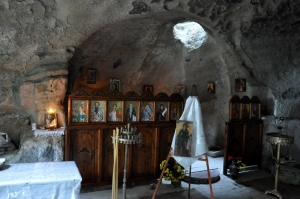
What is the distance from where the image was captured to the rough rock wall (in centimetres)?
468

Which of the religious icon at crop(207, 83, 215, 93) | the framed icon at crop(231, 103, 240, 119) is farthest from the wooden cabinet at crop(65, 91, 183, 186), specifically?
the religious icon at crop(207, 83, 215, 93)

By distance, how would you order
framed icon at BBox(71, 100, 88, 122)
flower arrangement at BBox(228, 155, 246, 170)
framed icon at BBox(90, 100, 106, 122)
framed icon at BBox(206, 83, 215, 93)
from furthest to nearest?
framed icon at BBox(206, 83, 215, 93) → flower arrangement at BBox(228, 155, 246, 170) → framed icon at BBox(90, 100, 106, 122) → framed icon at BBox(71, 100, 88, 122)

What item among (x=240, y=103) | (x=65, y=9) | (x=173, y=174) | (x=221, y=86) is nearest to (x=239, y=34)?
(x=240, y=103)

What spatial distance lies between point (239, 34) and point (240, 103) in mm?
1792

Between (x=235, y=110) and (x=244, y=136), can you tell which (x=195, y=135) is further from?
(x=244, y=136)

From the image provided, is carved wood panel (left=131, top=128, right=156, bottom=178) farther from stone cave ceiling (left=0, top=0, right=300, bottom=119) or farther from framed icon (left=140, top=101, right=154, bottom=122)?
stone cave ceiling (left=0, top=0, right=300, bottom=119)

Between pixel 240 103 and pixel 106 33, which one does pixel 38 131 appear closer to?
pixel 106 33

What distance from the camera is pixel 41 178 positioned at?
11.4 feet

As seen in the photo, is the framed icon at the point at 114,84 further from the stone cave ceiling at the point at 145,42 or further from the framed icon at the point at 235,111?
the framed icon at the point at 235,111

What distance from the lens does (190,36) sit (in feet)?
29.6

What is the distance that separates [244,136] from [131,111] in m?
3.32

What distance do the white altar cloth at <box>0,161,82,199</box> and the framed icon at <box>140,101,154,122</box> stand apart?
7.07 feet

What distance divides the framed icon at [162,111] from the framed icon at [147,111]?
0.42 feet

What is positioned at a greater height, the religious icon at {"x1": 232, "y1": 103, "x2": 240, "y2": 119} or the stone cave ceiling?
the stone cave ceiling
